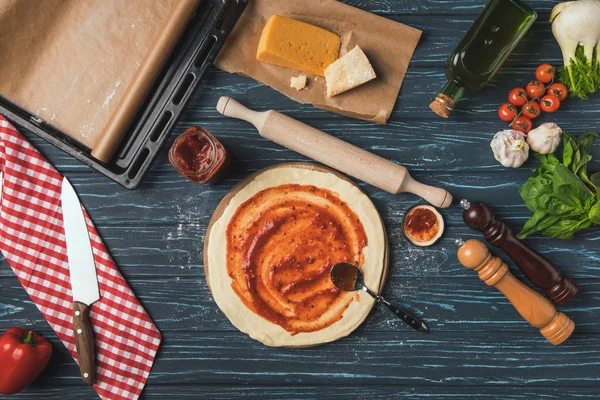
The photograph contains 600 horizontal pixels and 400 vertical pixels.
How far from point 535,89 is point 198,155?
1.42m

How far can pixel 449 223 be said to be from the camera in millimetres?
2363

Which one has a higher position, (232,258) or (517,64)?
(517,64)

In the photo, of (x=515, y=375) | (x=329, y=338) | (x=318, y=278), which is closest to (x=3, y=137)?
(x=318, y=278)

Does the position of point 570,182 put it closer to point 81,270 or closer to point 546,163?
point 546,163

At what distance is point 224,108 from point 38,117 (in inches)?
31.1

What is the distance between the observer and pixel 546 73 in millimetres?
2291

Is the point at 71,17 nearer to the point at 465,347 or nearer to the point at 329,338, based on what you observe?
the point at 329,338

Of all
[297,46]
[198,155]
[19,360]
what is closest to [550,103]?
[297,46]

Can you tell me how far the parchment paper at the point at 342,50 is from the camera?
236 centimetres

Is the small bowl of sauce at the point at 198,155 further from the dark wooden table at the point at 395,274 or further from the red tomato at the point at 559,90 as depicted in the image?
the red tomato at the point at 559,90

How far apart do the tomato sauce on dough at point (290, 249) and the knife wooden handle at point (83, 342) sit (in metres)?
0.65

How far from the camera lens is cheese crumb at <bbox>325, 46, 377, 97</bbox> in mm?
2287

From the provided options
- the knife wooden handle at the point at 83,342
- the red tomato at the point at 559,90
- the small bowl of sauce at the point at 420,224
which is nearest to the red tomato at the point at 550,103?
the red tomato at the point at 559,90

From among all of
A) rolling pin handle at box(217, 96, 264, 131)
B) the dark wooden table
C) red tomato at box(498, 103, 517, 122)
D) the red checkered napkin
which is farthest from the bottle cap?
the red checkered napkin
